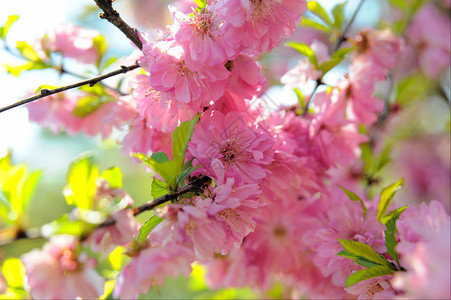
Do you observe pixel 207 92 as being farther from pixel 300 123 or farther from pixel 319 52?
pixel 319 52

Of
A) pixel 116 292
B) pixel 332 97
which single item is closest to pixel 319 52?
pixel 332 97

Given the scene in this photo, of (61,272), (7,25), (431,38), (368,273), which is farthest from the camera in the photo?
(431,38)

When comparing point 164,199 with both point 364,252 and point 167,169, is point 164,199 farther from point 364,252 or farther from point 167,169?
point 364,252

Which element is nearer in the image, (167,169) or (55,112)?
(167,169)

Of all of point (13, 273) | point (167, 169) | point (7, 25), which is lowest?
point (13, 273)

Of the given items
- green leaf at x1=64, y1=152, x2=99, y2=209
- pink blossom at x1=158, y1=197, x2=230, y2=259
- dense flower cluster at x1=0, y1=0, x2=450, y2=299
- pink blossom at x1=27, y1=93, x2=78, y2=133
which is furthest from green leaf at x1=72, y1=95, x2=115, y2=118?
pink blossom at x1=158, y1=197, x2=230, y2=259

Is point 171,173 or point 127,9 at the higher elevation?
point 127,9

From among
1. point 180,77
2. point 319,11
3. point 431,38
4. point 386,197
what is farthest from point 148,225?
point 431,38

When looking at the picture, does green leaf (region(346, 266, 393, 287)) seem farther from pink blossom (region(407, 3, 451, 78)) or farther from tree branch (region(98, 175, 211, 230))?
pink blossom (region(407, 3, 451, 78))
